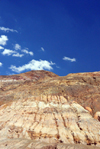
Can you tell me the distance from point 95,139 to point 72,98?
16711 mm

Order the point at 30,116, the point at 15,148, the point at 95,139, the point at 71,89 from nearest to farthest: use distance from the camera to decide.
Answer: the point at 15,148
the point at 95,139
the point at 30,116
the point at 71,89

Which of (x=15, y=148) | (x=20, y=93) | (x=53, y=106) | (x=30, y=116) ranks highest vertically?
(x=20, y=93)

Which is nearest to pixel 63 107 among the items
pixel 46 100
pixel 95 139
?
pixel 46 100

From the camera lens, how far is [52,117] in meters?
32.3

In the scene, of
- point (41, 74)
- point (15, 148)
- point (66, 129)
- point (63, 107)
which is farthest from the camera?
point (41, 74)

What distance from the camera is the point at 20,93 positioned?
47.5 m

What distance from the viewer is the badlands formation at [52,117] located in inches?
1013

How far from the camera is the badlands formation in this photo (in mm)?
25719

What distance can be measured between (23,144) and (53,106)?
15346mm

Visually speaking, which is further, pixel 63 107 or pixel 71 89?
pixel 71 89

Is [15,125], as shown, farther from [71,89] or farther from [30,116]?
[71,89]

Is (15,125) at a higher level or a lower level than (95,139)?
higher

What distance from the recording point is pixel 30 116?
3334 cm

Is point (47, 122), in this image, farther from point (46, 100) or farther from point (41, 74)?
point (41, 74)
